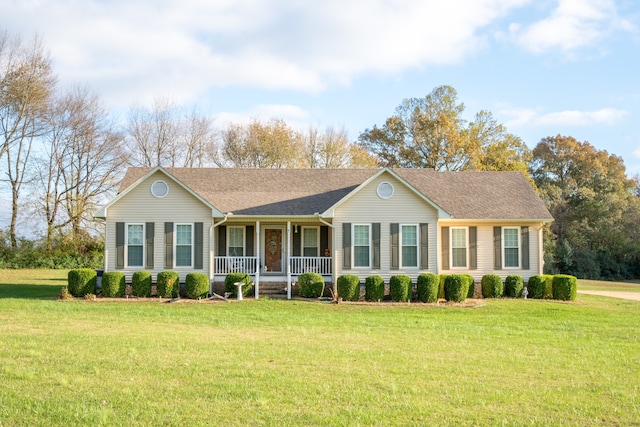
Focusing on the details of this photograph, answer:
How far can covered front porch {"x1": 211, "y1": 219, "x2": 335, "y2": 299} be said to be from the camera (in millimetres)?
22047

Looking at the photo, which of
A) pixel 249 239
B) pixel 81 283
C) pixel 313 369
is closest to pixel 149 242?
pixel 81 283

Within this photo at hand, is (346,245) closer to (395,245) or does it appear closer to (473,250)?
(395,245)

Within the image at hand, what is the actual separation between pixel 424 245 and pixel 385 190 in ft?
7.97

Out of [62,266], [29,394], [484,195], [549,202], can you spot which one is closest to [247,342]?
[29,394]

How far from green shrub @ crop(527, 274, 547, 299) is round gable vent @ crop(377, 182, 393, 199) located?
6.16 meters

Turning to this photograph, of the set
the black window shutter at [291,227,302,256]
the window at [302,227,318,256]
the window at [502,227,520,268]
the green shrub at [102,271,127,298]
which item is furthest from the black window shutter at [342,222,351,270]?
the green shrub at [102,271,127,298]

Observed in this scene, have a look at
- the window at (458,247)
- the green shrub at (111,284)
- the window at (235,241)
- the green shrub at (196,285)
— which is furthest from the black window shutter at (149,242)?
the window at (458,247)

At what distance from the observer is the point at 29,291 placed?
2280 centimetres

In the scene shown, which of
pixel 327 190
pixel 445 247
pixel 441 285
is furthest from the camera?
pixel 327 190

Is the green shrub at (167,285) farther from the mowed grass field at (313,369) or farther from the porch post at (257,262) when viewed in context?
the mowed grass field at (313,369)

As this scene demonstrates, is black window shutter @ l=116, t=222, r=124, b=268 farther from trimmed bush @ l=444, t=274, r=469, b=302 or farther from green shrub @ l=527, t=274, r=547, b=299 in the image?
green shrub @ l=527, t=274, r=547, b=299

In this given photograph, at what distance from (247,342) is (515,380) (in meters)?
5.36

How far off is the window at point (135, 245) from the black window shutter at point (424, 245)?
32.9 feet

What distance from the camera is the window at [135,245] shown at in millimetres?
21453
